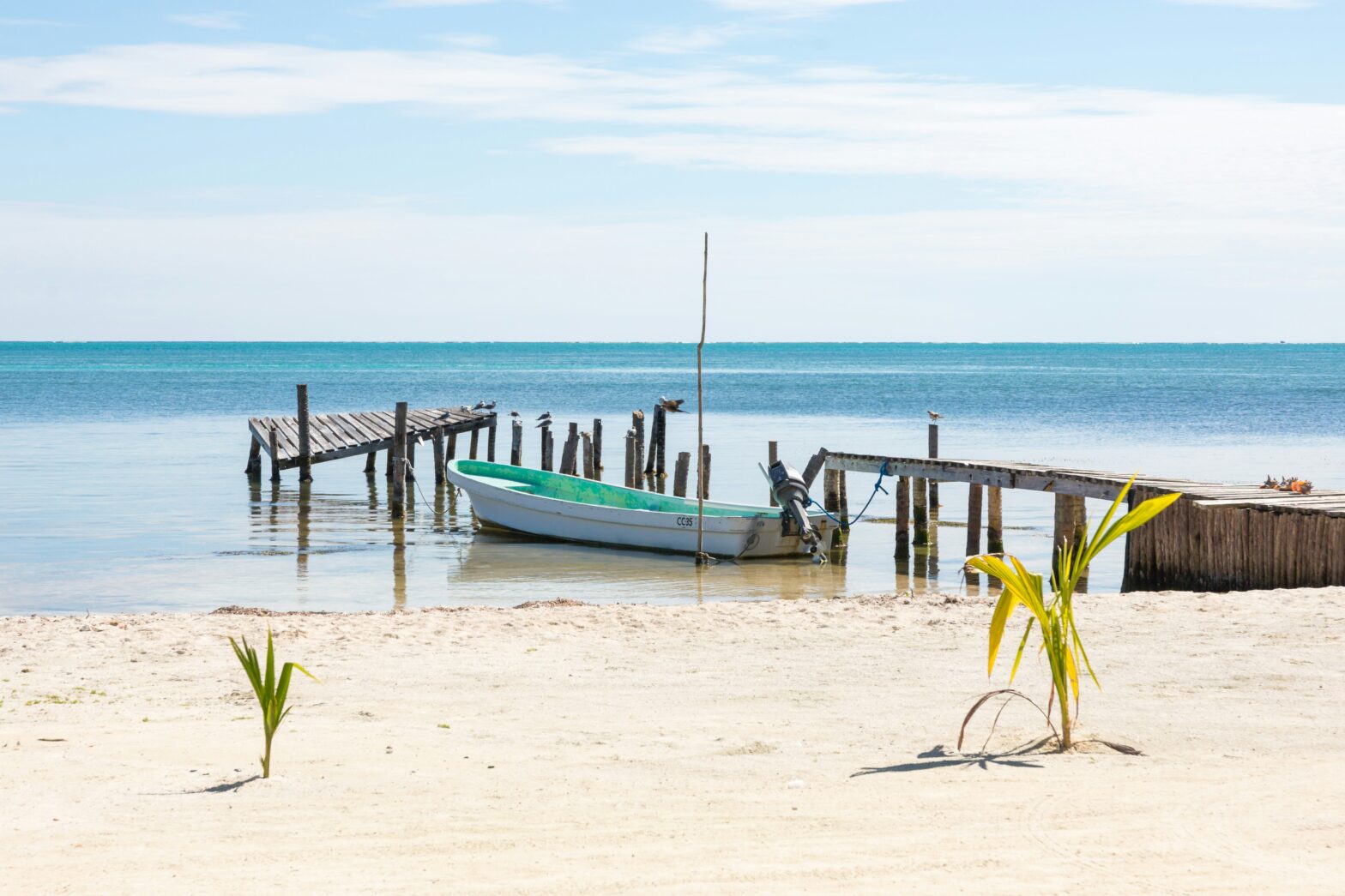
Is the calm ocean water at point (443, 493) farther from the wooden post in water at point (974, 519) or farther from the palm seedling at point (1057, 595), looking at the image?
the palm seedling at point (1057, 595)

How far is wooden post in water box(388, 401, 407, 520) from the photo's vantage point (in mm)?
22531

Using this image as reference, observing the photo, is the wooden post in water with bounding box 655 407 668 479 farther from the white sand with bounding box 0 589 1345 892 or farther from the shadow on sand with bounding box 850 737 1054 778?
the shadow on sand with bounding box 850 737 1054 778

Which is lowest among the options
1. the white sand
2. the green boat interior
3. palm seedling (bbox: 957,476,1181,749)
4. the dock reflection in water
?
the dock reflection in water

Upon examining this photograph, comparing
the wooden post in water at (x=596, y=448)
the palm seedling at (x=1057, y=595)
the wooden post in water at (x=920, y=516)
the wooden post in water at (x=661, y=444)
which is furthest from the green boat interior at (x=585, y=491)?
the palm seedling at (x=1057, y=595)

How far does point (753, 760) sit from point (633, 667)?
109 inches

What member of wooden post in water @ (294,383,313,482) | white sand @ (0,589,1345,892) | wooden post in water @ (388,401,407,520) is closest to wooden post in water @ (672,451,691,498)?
wooden post in water @ (388,401,407,520)

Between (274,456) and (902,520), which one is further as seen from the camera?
(274,456)

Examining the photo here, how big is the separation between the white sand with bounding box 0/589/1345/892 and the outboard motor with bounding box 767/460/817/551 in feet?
22.0

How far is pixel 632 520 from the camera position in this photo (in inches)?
724

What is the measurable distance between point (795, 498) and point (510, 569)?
4.00 metres

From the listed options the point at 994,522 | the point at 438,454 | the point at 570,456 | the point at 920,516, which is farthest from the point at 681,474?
the point at 994,522

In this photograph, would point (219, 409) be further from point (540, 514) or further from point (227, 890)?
point (227, 890)

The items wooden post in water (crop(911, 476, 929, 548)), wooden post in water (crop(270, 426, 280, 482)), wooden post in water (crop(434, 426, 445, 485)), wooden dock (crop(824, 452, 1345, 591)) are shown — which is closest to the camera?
wooden dock (crop(824, 452, 1345, 591))

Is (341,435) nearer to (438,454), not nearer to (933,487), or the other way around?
(438,454)
